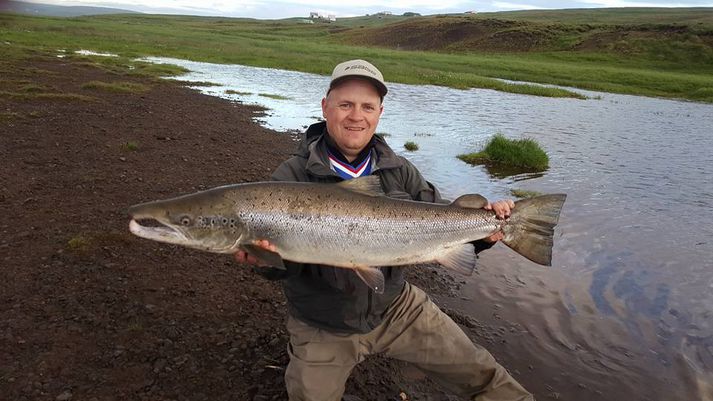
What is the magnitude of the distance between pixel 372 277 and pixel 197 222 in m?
1.33

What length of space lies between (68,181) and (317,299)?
23.7ft

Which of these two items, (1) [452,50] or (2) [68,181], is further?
(1) [452,50]

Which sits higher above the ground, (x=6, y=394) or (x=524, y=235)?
(x=524, y=235)

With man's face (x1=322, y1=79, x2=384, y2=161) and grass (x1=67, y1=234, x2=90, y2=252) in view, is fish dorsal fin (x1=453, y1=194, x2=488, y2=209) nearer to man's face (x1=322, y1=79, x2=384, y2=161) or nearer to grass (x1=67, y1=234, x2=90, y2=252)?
man's face (x1=322, y1=79, x2=384, y2=161)

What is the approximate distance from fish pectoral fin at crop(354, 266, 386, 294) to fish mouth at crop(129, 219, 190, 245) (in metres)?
1.27

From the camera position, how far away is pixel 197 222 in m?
3.63

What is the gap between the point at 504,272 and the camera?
7.48m

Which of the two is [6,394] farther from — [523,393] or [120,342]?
[523,393]

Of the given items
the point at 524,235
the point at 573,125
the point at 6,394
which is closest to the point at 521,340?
the point at 524,235

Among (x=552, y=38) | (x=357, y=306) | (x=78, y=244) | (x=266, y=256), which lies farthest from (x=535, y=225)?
(x=552, y=38)

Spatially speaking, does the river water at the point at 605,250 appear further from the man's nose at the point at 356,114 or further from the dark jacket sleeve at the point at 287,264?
the man's nose at the point at 356,114

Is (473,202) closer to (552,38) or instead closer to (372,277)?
(372,277)

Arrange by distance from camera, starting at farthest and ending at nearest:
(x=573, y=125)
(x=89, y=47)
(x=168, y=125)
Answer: (x=89, y=47) < (x=573, y=125) < (x=168, y=125)

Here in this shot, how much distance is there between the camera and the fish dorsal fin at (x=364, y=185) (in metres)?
3.74
